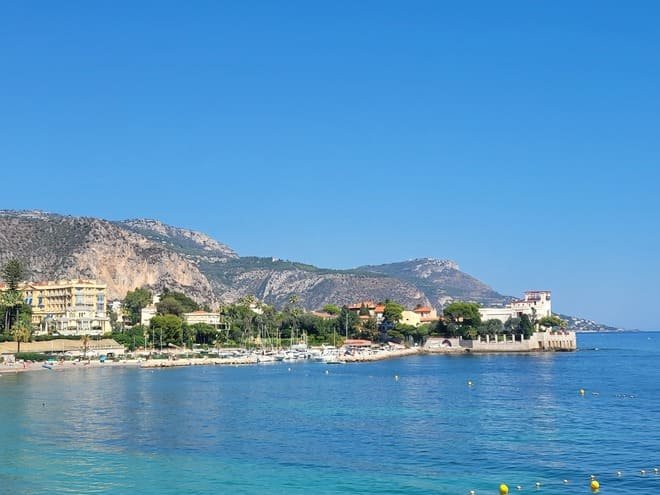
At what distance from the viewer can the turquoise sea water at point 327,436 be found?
33.2 metres

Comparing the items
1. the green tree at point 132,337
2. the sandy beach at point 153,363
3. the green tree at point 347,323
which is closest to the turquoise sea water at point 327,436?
the sandy beach at point 153,363

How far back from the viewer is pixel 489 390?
7081 cm

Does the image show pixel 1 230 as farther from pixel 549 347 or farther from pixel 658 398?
pixel 658 398

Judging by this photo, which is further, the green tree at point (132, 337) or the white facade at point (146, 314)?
the white facade at point (146, 314)

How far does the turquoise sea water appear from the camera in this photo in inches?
1307

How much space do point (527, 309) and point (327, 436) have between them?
5470 inches

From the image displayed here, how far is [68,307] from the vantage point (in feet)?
452

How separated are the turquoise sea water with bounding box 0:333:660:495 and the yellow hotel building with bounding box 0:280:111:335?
5196 cm

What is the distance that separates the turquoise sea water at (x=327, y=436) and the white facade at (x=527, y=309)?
297 feet

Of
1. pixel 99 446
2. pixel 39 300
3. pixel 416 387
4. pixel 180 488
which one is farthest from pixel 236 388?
pixel 39 300

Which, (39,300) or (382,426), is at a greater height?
(39,300)

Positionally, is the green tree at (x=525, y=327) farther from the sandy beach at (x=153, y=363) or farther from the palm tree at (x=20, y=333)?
the palm tree at (x=20, y=333)

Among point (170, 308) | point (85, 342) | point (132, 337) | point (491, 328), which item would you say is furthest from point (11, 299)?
point (491, 328)

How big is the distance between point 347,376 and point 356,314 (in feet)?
236
